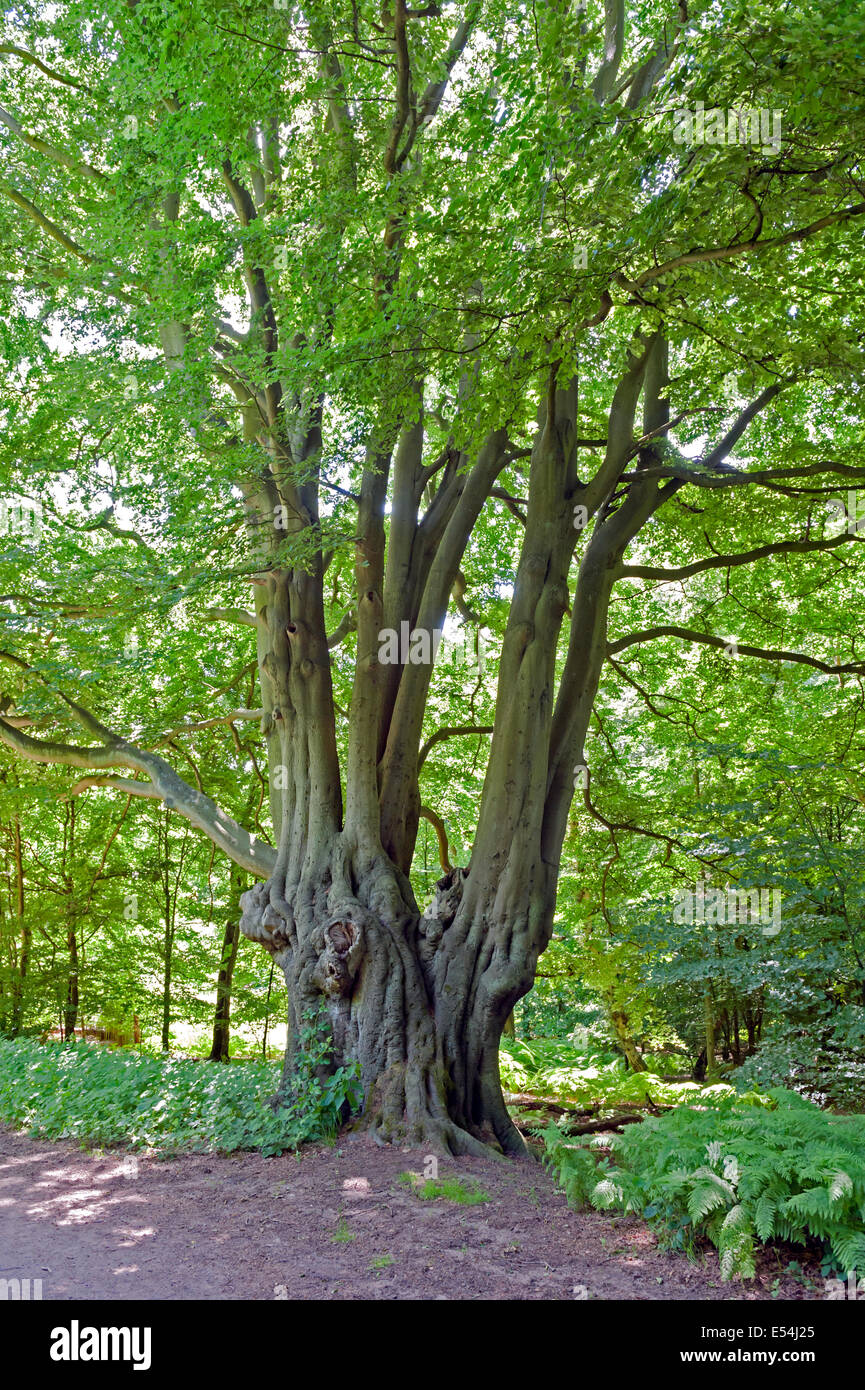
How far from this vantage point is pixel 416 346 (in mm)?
5434

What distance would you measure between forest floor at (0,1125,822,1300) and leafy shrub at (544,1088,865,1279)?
0.46ft

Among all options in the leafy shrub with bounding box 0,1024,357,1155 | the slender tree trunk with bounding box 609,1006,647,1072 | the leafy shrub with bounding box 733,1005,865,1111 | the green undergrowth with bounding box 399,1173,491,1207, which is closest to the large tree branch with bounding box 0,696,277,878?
the leafy shrub with bounding box 0,1024,357,1155

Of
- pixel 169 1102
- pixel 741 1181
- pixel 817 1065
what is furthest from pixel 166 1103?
pixel 817 1065

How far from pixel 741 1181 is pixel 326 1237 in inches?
80.1

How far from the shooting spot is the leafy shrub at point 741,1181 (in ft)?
11.7

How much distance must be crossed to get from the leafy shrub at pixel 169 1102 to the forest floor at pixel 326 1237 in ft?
0.67

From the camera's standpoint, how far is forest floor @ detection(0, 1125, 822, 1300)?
369 cm

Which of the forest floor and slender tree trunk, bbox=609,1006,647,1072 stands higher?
the forest floor

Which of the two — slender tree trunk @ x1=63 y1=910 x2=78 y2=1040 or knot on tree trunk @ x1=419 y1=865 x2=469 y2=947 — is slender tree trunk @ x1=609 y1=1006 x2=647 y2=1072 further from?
slender tree trunk @ x1=63 y1=910 x2=78 y2=1040

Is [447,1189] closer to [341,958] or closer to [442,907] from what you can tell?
[341,958]

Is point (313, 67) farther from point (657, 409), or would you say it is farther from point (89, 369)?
point (657, 409)

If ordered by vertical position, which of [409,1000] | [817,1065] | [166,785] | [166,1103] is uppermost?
[166,785]

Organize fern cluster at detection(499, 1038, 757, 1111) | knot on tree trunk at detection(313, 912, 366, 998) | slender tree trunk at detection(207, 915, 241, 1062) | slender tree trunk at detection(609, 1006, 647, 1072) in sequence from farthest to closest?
slender tree trunk at detection(207, 915, 241, 1062), slender tree trunk at detection(609, 1006, 647, 1072), fern cluster at detection(499, 1038, 757, 1111), knot on tree trunk at detection(313, 912, 366, 998)

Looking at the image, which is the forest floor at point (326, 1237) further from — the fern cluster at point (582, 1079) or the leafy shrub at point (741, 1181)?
the fern cluster at point (582, 1079)
